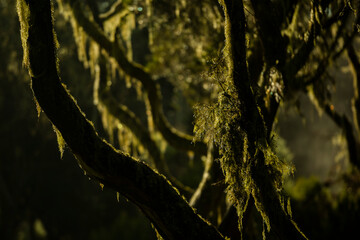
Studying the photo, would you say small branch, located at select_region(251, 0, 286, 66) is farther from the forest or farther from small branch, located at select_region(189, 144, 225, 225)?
small branch, located at select_region(189, 144, 225, 225)

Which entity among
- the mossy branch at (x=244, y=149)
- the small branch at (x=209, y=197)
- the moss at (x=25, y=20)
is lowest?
the small branch at (x=209, y=197)

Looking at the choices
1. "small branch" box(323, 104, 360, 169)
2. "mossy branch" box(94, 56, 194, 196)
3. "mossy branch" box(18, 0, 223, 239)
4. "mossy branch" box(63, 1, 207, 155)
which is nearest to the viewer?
"mossy branch" box(18, 0, 223, 239)

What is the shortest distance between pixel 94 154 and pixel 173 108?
510 inches

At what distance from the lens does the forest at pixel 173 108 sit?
2365 mm

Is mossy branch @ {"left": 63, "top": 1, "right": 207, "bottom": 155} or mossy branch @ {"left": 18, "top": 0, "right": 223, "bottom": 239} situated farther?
mossy branch @ {"left": 63, "top": 1, "right": 207, "bottom": 155}

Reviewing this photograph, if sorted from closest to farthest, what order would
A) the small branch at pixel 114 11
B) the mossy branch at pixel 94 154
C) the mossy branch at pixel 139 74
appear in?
the mossy branch at pixel 94 154, the mossy branch at pixel 139 74, the small branch at pixel 114 11

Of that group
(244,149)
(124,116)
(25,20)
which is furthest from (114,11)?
(244,149)

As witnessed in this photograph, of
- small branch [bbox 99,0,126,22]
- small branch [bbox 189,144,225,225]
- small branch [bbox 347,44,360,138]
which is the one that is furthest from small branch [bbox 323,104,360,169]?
small branch [bbox 99,0,126,22]

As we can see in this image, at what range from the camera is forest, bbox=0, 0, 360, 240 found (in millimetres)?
2365

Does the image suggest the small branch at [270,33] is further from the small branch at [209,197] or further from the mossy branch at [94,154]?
the mossy branch at [94,154]

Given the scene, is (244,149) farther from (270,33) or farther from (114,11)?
(114,11)

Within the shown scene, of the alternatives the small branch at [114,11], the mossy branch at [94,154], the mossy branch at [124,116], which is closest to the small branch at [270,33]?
the mossy branch at [94,154]

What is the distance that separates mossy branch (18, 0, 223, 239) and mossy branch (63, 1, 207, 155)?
3.00m

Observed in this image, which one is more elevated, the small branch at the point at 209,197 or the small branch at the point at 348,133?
the small branch at the point at 209,197
